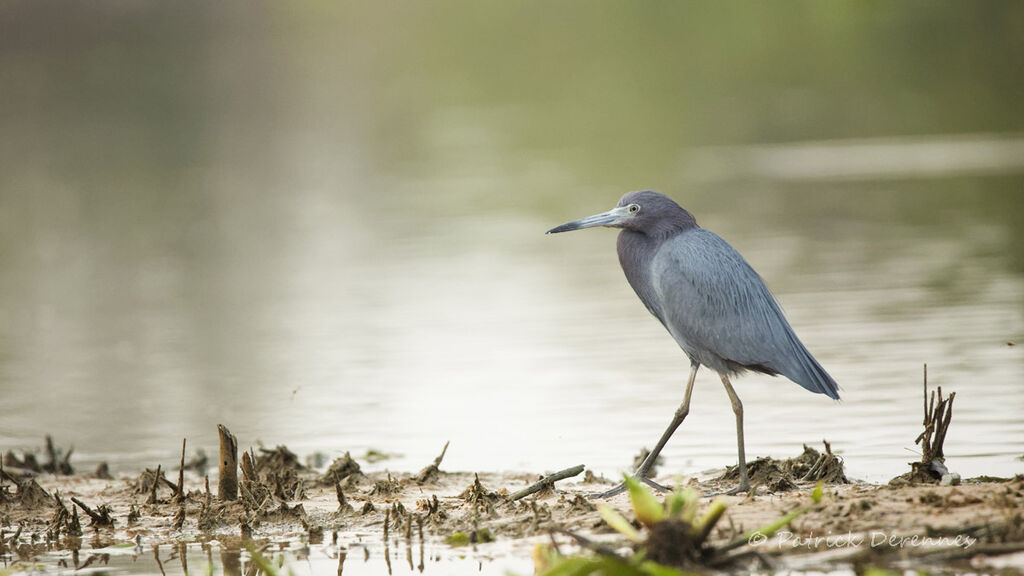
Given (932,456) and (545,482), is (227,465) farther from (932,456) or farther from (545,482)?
(932,456)

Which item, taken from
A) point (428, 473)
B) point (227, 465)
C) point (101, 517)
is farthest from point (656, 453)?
point (101, 517)

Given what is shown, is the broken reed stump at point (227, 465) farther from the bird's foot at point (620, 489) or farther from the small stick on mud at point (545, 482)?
the bird's foot at point (620, 489)

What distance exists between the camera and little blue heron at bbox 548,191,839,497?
7.22 m

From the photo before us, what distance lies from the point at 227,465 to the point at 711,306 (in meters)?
2.63

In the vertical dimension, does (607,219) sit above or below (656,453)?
above

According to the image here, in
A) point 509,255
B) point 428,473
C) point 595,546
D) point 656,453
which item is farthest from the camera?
point 509,255

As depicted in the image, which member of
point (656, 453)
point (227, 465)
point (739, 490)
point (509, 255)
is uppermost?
point (509, 255)

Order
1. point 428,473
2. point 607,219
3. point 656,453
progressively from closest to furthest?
point 656,453 → point 607,219 → point 428,473

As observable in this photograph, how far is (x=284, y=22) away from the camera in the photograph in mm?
82125

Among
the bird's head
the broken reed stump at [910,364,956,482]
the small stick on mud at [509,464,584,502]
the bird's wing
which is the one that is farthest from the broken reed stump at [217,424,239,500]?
the broken reed stump at [910,364,956,482]

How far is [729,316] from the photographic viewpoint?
7.23m

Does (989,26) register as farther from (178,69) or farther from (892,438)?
(892,438)

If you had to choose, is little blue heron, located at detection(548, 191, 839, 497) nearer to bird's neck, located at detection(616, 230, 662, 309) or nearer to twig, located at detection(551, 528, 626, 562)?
bird's neck, located at detection(616, 230, 662, 309)

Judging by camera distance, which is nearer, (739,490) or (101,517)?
(739,490)
